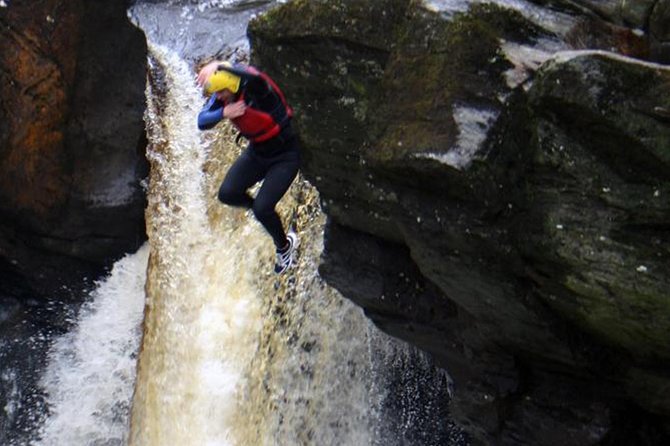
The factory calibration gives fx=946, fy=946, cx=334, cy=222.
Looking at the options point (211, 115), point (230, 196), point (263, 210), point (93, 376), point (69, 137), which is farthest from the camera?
point (93, 376)

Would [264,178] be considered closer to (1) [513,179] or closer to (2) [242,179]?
(2) [242,179]

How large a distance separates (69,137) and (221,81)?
497 cm

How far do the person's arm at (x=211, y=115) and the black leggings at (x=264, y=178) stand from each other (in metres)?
0.49

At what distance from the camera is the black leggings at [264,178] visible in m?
7.05

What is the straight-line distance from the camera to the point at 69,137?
10.8 meters

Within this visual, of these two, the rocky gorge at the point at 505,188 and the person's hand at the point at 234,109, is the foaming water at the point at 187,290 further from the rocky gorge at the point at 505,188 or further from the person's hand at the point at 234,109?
the person's hand at the point at 234,109

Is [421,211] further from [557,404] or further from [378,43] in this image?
[557,404]

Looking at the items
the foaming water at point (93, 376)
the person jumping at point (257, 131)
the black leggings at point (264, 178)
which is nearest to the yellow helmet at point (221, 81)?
the person jumping at point (257, 131)

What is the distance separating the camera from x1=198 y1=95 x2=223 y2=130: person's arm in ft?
21.7

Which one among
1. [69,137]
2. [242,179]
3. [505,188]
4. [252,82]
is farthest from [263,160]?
[69,137]

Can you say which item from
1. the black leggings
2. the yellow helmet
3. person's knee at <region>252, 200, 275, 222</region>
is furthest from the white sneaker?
the yellow helmet

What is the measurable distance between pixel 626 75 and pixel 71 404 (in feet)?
30.4

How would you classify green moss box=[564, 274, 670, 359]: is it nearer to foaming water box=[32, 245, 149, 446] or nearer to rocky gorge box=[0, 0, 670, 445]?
rocky gorge box=[0, 0, 670, 445]

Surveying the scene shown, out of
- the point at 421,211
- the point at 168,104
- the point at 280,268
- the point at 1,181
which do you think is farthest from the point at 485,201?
the point at 1,181
